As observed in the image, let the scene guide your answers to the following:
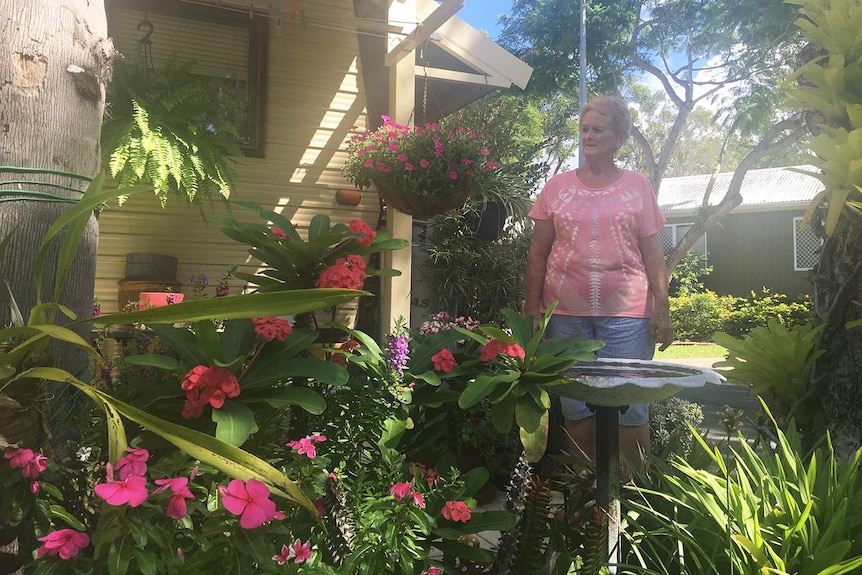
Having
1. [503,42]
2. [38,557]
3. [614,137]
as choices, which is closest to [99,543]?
[38,557]

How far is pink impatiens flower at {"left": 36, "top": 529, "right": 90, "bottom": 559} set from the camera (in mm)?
1227

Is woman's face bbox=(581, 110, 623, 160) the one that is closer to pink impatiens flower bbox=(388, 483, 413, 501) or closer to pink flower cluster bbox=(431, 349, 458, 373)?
pink flower cluster bbox=(431, 349, 458, 373)

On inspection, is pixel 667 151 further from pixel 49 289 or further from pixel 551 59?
pixel 49 289

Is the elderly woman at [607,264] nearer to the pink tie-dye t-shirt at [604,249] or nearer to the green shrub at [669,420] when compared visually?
the pink tie-dye t-shirt at [604,249]

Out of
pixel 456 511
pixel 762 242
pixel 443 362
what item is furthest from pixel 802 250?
pixel 456 511

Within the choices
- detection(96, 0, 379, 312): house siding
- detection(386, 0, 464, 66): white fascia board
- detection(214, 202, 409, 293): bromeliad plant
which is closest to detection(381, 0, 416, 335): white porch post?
detection(386, 0, 464, 66): white fascia board

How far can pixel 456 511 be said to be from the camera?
1.58m

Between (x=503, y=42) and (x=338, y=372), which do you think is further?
(x=503, y=42)

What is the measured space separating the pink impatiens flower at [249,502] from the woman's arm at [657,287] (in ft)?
5.66

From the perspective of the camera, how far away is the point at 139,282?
4.23 metres

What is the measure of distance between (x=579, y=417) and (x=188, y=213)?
139 inches

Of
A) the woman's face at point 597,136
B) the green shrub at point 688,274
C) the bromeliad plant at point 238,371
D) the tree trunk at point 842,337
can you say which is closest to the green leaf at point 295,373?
the bromeliad plant at point 238,371

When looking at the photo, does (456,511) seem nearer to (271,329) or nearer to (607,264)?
(271,329)

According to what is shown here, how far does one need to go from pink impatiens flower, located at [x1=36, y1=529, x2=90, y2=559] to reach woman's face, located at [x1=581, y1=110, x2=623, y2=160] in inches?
82.4
